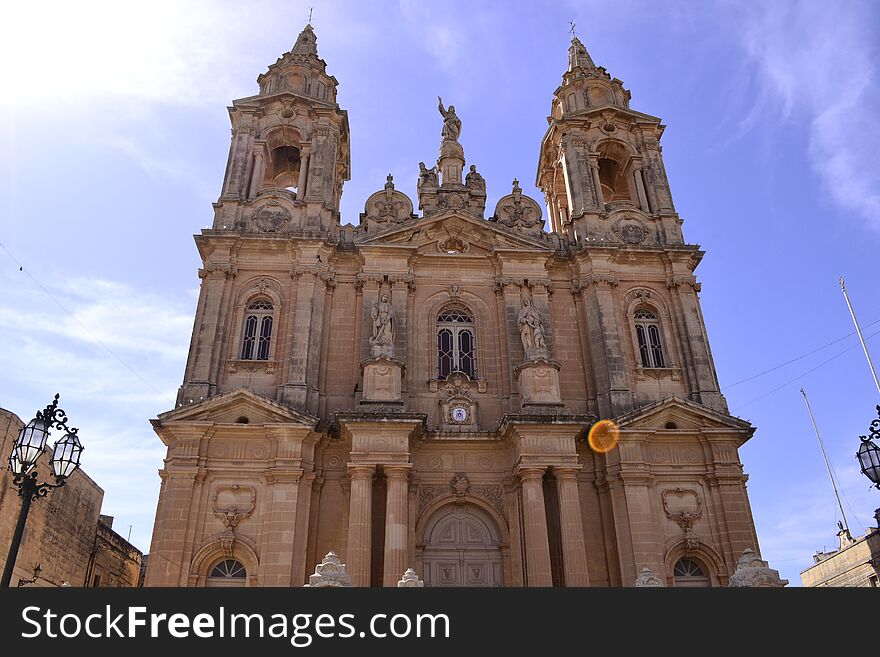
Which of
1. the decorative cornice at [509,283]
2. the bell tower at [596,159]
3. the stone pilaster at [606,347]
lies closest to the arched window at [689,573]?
the stone pilaster at [606,347]

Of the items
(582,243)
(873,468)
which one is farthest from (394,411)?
(873,468)

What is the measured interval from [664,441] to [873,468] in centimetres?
793

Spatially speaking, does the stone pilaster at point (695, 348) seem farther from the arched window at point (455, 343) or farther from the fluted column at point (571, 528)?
the arched window at point (455, 343)

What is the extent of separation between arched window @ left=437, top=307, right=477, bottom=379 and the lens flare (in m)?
3.95

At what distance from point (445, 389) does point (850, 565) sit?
18.3 meters

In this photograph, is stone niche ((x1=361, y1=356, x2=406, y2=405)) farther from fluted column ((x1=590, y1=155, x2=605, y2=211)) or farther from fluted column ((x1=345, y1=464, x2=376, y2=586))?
fluted column ((x1=590, y1=155, x2=605, y2=211))

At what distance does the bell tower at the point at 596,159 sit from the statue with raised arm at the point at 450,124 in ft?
13.0

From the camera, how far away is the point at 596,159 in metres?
26.2

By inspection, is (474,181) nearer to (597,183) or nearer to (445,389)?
(597,183)

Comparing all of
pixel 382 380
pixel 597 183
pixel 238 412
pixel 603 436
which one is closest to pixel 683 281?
pixel 597 183

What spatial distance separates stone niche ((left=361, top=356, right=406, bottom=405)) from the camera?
19234mm

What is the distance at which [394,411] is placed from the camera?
18875mm

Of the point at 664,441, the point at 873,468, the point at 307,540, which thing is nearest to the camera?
the point at 873,468
